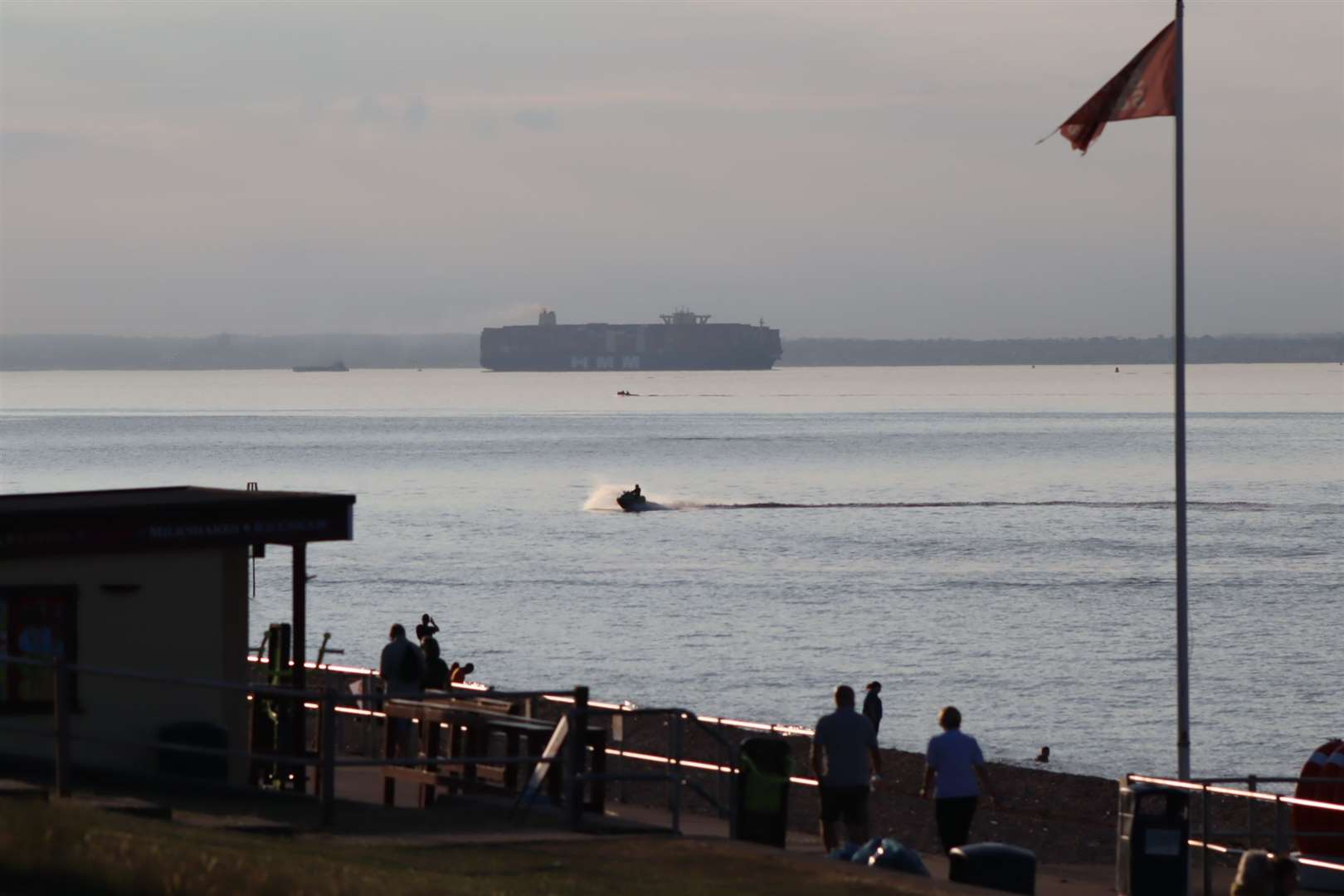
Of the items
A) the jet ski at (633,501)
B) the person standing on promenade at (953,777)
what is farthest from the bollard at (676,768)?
the jet ski at (633,501)

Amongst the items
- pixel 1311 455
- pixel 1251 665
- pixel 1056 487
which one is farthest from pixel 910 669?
pixel 1311 455

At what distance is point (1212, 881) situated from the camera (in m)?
17.8

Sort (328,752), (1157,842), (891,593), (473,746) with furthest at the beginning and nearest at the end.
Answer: (891,593) < (473,746) < (1157,842) < (328,752)

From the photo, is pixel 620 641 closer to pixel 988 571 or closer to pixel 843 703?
pixel 988 571

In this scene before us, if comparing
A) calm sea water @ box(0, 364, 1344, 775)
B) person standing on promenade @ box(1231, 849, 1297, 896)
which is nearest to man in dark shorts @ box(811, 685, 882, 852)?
person standing on promenade @ box(1231, 849, 1297, 896)

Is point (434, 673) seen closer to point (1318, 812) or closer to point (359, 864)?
point (1318, 812)

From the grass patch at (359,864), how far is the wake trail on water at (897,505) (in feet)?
361

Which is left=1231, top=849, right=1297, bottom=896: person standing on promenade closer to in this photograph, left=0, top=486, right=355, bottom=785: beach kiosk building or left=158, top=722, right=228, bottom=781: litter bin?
left=0, top=486, right=355, bottom=785: beach kiosk building

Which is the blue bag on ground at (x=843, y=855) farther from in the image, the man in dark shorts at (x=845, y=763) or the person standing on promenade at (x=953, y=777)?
the person standing on promenade at (x=953, y=777)

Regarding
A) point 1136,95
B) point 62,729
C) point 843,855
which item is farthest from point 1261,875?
point 1136,95

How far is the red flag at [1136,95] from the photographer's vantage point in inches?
849

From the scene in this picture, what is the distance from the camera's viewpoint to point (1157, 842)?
15438mm

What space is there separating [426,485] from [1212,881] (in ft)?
433

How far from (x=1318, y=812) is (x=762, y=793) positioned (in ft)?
20.4
